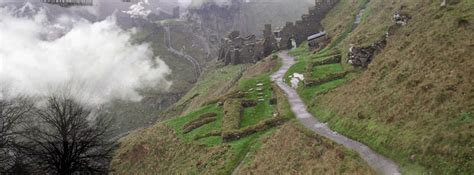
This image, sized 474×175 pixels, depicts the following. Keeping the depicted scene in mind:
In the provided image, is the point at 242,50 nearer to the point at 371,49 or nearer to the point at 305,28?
the point at 305,28

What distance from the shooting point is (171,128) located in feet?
229

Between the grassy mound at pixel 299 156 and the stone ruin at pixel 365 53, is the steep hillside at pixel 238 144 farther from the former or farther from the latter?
the stone ruin at pixel 365 53

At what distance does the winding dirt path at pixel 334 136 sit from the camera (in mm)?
32406

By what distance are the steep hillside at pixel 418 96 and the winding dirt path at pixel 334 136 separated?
0.62 metres

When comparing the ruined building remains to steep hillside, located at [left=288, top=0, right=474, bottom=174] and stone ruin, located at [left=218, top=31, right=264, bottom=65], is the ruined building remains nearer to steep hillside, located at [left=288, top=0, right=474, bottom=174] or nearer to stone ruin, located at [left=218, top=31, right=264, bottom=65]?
stone ruin, located at [left=218, top=31, right=264, bottom=65]

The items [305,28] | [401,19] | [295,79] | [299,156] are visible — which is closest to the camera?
Answer: [299,156]

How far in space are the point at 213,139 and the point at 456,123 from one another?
30069 mm

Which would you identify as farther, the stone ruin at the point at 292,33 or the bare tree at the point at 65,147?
the stone ruin at the point at 292,33

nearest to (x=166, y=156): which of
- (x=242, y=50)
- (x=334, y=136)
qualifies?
(x=334, y=136)

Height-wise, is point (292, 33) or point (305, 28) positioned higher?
point (305, 28)

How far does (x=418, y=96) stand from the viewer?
37.7 meters

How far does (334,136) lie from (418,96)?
25.4 feet

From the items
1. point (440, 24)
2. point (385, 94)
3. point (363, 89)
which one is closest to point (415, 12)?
point (440, 24)

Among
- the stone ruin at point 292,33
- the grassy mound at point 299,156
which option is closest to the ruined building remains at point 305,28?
the stone ruin at point 292,33
